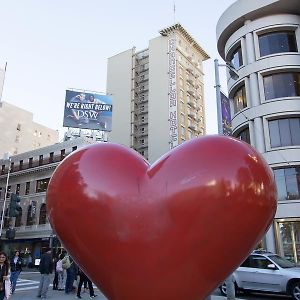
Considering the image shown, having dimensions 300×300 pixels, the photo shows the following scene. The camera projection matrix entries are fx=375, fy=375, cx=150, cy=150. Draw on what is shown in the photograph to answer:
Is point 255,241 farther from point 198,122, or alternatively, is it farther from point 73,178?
point 198,122

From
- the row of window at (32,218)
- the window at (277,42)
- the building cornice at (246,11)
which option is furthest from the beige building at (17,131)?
the window at (277,42)

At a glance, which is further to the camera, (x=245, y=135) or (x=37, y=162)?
(x=37, y=162)

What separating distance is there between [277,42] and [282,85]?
3.60 meters

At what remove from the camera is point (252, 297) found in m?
13.0

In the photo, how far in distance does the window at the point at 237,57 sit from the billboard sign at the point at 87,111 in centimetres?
1241

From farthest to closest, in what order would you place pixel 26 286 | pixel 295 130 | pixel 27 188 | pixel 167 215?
pixel 27 188
pixel 295 130
pixel 26 286
pixel 167 215

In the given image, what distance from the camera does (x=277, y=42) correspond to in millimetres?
28656

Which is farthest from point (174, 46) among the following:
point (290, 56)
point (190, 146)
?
point (190, 146)

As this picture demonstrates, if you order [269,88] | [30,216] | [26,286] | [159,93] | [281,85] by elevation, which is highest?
[159,93]

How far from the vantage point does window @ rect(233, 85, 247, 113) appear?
29.7 metres

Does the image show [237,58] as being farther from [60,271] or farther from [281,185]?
[60,271]

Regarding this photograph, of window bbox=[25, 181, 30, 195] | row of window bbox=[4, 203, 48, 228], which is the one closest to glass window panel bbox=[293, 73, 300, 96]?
row of window bbox=[4, 203, 48, 228]

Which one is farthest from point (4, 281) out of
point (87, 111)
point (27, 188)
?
point (27, 188)

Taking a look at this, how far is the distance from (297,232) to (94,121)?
2055 cm
